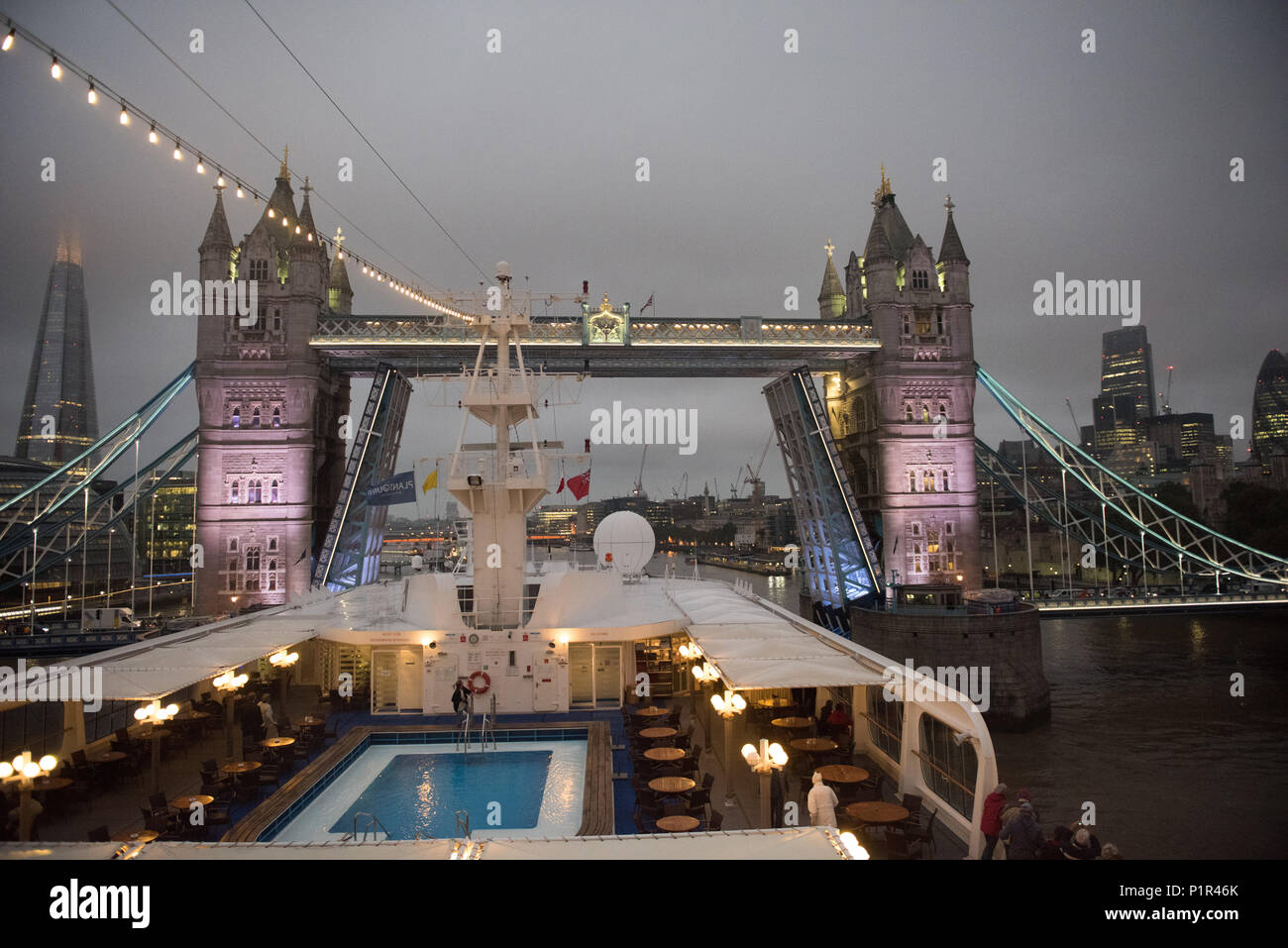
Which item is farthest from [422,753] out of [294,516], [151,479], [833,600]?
[151,479]

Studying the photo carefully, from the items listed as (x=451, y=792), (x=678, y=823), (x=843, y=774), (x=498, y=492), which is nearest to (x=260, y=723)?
(x=451, y=792)

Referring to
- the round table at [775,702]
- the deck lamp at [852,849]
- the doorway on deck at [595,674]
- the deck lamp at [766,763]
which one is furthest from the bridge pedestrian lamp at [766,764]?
the doorway on deck at [595,674]

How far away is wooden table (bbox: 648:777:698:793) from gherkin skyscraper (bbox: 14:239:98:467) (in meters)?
93.4

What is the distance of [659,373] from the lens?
137ft

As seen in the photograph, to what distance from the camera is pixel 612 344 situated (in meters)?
37.8

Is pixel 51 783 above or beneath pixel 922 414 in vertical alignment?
beneath

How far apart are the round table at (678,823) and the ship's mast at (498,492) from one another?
860cm

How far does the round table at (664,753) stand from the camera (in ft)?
44.0

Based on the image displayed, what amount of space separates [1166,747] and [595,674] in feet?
77.4

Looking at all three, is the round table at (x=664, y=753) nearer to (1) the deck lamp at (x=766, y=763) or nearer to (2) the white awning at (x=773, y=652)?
(2) the white awning at (x=773, y=652)

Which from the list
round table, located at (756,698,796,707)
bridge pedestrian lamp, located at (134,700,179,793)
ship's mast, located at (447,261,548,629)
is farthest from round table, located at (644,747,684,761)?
bridge pedestrian lamp, located at (134,700,179,793)

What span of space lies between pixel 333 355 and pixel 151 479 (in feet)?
42.8

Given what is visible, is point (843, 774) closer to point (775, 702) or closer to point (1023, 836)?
point (1023, 836)
